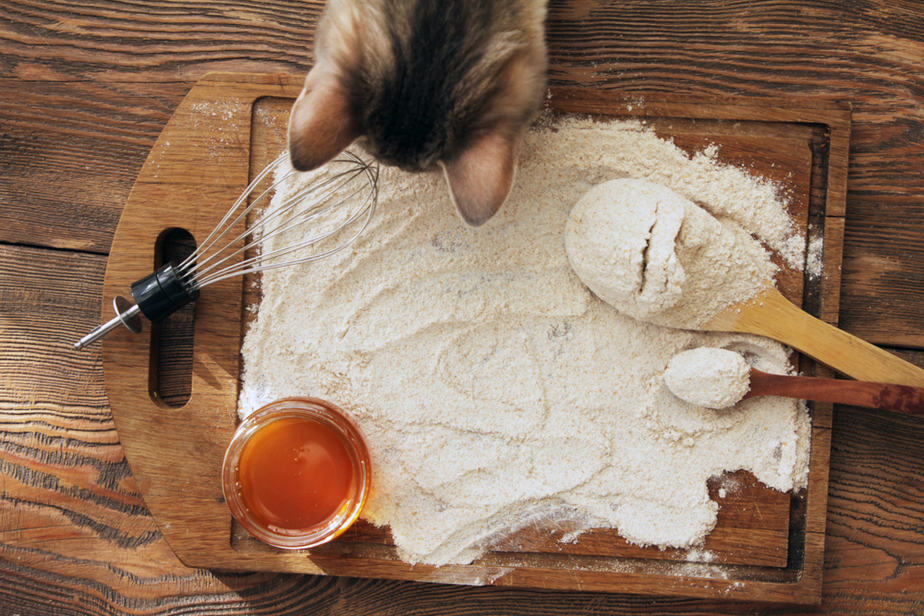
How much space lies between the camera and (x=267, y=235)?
2.78 ft

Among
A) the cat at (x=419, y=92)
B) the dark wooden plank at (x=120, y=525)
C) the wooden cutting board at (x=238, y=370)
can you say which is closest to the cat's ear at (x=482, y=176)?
the cat at (x=419, y=92)

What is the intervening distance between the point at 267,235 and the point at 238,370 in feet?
0.66

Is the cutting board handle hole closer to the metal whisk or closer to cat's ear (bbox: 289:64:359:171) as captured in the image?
the metal whisk

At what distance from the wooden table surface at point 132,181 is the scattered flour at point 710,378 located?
8.1 inches

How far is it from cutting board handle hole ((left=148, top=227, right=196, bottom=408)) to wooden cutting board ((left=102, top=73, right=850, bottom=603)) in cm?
3

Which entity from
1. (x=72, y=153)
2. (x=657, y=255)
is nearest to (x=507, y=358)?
(x=657, y=255)

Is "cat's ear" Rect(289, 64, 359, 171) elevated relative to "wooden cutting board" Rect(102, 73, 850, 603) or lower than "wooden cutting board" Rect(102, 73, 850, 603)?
elevated

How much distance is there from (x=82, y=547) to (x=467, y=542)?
0.59 meters

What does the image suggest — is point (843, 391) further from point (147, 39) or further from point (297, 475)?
point (147, 39)

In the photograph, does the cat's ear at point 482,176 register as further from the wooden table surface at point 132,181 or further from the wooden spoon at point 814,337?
the wooden spoon at point 814,337

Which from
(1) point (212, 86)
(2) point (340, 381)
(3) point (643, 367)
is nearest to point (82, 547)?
(2) point (340, 381)

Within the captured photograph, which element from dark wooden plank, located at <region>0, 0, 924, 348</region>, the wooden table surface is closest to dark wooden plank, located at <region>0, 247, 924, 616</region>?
the wooden table surface

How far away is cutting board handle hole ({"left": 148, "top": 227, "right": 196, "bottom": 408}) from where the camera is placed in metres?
0.90

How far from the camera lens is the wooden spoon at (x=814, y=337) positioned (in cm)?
84
